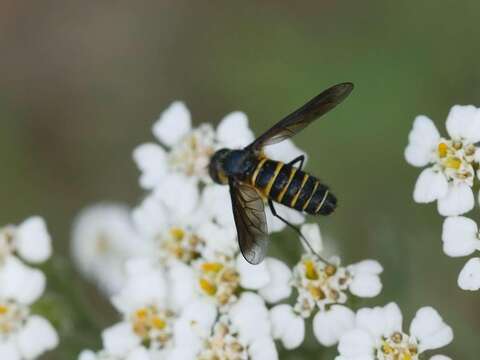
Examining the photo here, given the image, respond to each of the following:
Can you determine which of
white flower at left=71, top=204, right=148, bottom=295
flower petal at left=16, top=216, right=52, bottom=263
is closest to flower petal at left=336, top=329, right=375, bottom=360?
flower petal at left=16, top=216, right=52, bottom=263

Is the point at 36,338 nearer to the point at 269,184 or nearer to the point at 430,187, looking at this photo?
the point at 269,184

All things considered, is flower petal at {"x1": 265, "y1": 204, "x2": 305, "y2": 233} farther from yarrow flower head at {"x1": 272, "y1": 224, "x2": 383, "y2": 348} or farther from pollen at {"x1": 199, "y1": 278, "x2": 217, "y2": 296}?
pollen at {"x1": 199, "y1": 278, "x2": 217, "y2": 296}

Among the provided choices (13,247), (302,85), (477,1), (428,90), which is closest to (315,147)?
(302,85)

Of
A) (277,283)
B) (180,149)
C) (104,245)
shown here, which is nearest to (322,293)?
(277,283)

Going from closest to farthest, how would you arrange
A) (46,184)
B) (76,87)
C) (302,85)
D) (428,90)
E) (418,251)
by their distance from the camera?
(418,251) → (428,90) → (302,85) → (46,184) → (76,87)

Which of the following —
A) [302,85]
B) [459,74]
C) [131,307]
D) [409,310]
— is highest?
[302,85]

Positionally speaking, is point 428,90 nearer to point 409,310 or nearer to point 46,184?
Answer: point 409,310
